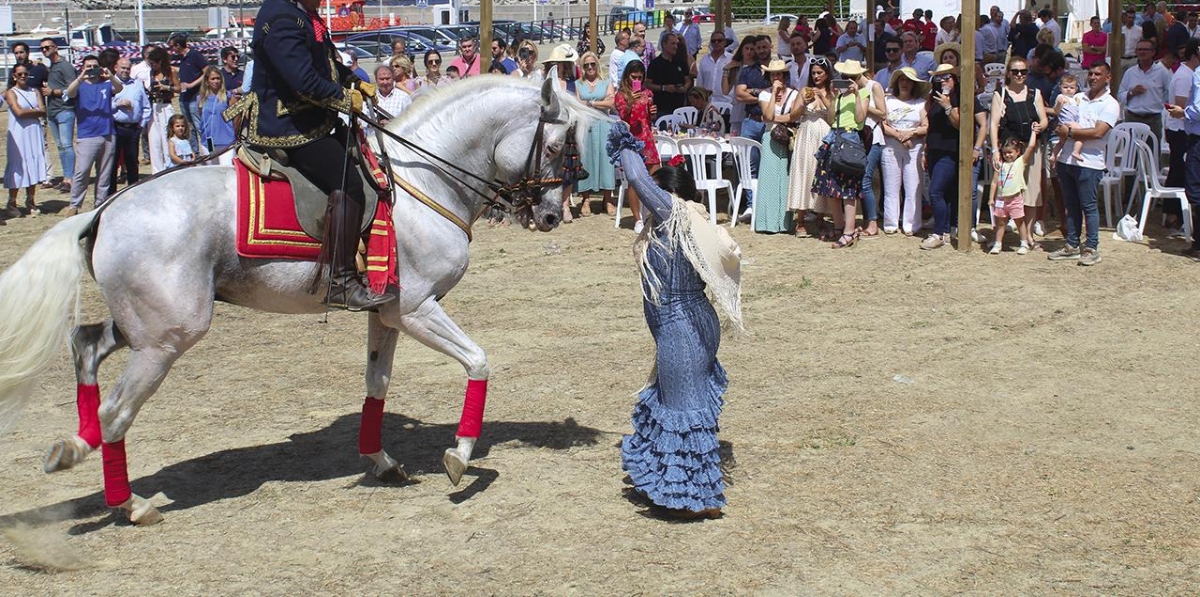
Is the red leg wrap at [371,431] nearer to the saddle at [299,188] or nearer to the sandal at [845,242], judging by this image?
the saddle at [299,188]

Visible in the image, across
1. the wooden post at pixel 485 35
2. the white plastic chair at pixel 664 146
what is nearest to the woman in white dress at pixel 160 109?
the wooden post at pixel 485 35

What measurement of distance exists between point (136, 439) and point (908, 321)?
587 cm

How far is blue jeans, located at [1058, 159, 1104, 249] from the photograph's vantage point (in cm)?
1167

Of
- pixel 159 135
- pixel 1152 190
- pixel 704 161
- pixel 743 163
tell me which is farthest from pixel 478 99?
pixel 159 135

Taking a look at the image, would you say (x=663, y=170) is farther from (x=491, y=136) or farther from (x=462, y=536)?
(x=462, y=536)

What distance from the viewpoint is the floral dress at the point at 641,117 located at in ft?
44.0

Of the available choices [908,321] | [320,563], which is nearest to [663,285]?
[320,563]

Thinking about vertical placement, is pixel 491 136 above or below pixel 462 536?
above

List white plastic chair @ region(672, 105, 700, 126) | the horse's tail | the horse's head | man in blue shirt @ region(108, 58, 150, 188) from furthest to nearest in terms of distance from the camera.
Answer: white plastic chair @ region(672, 105, 700, 126), man in blue shirt @ region(108, 58, 150, 188), the horse's head, the horse's tail

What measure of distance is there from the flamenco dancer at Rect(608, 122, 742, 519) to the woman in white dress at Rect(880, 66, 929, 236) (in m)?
7.26

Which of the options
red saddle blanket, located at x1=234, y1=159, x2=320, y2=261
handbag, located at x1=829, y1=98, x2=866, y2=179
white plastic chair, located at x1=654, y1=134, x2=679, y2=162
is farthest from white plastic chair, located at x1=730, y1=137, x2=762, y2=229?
red saddle blanket, located at x1=234, y1=159, x2=320, y2=261

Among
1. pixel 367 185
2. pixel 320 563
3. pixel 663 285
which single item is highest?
pixel 367 185

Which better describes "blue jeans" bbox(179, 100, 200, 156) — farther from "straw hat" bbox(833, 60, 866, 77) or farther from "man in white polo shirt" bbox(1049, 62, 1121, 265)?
"man in white polo shirt" bbox(1049, 62, 1121, 265)

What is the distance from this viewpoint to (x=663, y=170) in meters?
6.04
